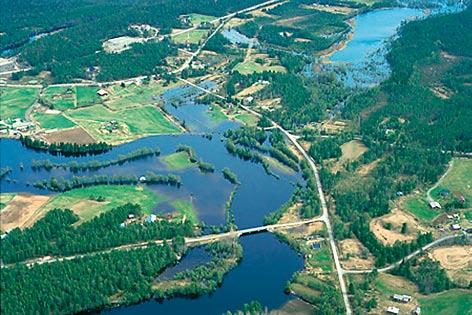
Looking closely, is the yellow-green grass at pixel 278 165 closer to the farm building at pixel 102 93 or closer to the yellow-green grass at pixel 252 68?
the yellow-green grass at pixel 252 68

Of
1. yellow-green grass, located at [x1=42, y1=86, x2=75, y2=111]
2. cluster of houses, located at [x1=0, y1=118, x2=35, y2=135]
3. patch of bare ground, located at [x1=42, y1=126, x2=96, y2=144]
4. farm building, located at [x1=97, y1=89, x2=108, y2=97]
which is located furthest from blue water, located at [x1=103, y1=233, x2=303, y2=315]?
farm building, located at [x1=97, y1=89, x2=108, y2=97]

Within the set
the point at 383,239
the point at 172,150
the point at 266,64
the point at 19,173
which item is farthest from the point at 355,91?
the point at 19,173

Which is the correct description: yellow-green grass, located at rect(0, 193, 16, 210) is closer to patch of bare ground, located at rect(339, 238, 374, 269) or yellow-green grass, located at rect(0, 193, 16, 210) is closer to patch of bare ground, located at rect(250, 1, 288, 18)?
patch of bare ground, located at rect(339, 238, 374, 269)

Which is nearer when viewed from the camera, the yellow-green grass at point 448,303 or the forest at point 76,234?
the yellow-green grass at point 448,303

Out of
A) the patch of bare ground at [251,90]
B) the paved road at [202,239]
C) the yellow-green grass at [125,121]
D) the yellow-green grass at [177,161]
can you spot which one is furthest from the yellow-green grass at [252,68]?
the paved road at [202,239]

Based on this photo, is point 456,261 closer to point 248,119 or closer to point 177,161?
point 177,161

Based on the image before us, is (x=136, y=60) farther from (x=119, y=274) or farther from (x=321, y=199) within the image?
(x=119, y=274)

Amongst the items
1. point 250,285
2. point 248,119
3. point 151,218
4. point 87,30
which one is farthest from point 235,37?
point 250,285
